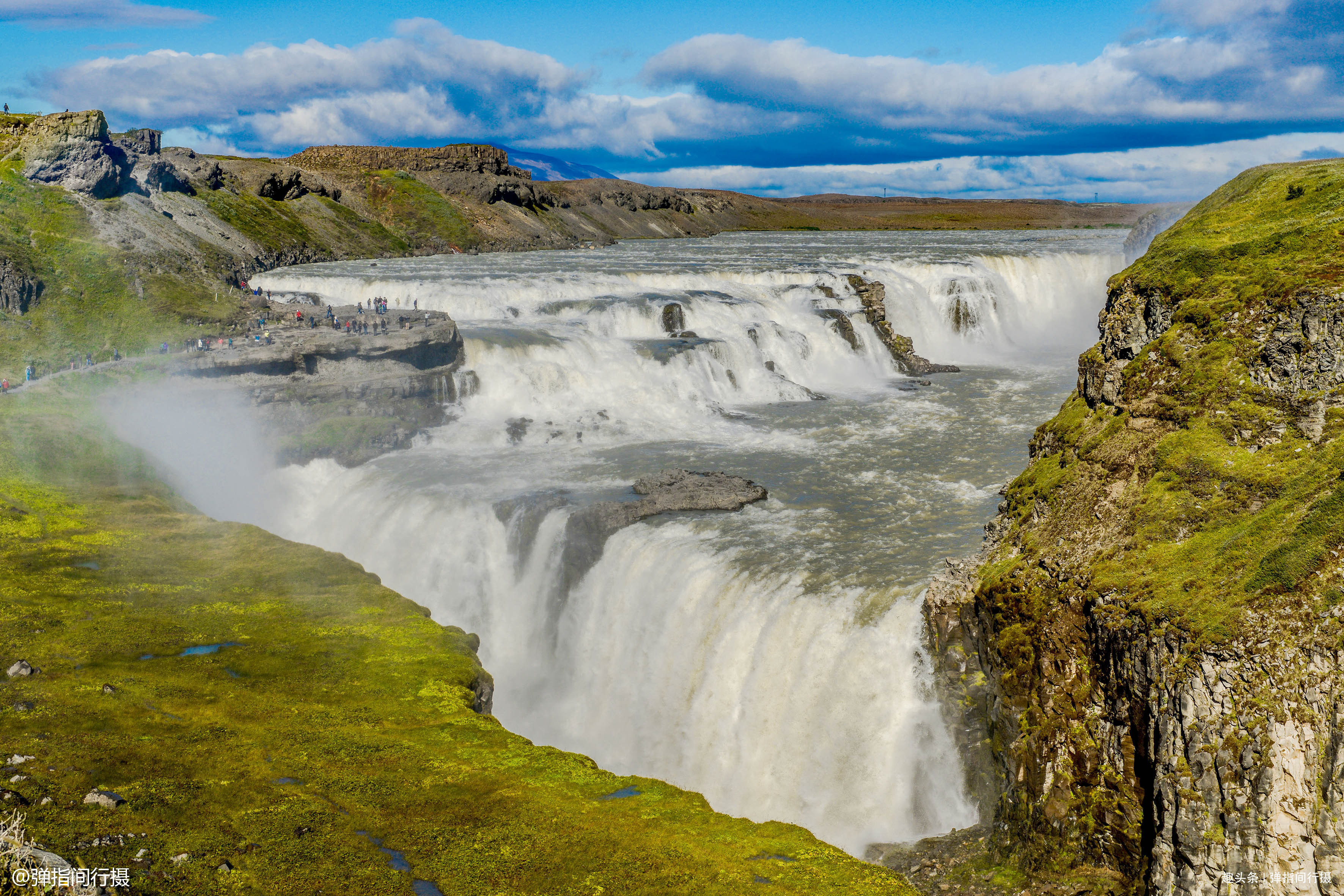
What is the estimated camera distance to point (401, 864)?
14.2 m

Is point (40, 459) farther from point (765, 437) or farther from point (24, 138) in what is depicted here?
point (24, 138)

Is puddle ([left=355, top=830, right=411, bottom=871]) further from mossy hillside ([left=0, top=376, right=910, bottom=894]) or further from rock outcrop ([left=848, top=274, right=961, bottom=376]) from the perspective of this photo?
rock outcrop ([left=848, top=274, right=961, bottom=376])

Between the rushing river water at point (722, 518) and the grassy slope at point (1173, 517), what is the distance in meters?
3.01

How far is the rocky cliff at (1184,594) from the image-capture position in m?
12.3

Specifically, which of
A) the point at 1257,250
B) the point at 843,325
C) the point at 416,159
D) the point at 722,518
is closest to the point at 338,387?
the point at 722,518

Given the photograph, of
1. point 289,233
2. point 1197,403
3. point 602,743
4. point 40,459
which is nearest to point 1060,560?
point 1197,403

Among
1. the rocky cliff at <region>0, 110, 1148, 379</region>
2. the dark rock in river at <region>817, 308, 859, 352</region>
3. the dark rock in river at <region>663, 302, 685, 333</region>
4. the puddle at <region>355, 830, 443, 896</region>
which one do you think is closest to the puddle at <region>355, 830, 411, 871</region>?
the puddle at <region>355, 830, 443, 896</region>

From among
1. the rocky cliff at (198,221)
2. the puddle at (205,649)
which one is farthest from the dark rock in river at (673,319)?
the puddle at (205,649)

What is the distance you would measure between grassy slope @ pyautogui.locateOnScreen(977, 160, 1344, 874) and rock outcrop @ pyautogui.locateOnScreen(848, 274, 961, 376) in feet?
115

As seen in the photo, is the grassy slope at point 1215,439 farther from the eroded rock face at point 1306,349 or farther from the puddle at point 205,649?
the puddle at point 205,649

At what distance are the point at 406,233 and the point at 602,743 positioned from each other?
12423 centimetres

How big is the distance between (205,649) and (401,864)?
11.2 m

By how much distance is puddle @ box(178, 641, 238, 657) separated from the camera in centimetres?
2208

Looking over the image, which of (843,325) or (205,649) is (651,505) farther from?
(843,325)
